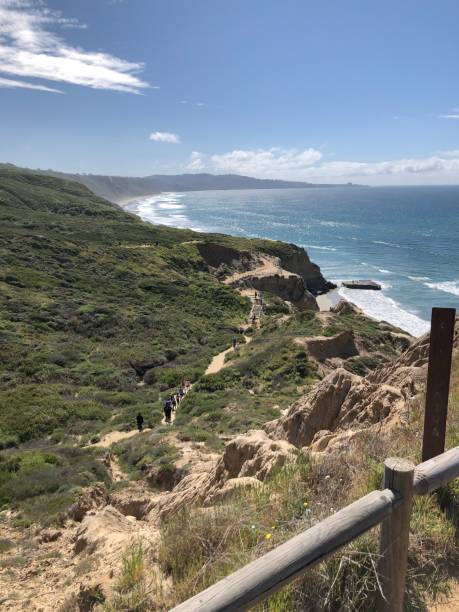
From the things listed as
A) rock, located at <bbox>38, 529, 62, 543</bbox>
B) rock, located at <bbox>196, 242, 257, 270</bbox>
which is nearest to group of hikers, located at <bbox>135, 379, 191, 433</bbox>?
rock, located at <bbox>38, 529, 62, 543</bbox>

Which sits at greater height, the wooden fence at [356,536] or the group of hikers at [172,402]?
the wooden fence at [356,536]

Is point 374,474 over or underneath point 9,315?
over

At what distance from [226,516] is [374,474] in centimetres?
137

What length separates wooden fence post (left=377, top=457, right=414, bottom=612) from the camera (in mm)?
2936

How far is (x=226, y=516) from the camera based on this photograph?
4.02m

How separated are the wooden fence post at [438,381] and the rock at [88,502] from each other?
7160 millimetres

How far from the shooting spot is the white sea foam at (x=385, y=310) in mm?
43875

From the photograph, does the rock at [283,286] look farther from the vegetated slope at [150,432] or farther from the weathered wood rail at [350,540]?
the weathered wood rail at [350,540]

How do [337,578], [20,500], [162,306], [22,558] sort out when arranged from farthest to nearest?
[162,306], [20,500], [22,558], [337,578]

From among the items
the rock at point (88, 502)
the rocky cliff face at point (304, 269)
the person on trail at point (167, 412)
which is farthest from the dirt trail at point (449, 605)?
the rocky cliff face at point (304, 269)

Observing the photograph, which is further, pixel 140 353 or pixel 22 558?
pixel 140 353

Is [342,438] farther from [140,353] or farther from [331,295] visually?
[331,295]

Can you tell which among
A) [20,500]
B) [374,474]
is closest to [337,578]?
[374,474]

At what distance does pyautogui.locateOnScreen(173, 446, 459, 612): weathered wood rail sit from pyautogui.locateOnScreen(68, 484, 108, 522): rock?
24.1 feet
